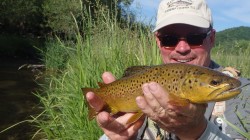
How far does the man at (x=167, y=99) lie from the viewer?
83.7 inches

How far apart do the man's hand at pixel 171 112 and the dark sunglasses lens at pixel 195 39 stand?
3.56 feet

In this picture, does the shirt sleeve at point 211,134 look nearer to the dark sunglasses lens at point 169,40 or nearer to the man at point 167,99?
the man at point 167,99

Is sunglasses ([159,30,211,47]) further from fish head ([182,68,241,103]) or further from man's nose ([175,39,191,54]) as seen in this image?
fish head ([182,68,241,103])

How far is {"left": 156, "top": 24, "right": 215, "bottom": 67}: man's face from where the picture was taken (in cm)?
321

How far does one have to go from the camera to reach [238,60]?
24.5 feet

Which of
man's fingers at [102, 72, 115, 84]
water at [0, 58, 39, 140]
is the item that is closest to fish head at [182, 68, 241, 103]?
man's fingers at [102, 72, 115, 84]

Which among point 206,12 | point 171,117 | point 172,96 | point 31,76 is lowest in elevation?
point 31,76

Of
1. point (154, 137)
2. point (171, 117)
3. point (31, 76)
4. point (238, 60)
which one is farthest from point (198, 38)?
point (31, 76)

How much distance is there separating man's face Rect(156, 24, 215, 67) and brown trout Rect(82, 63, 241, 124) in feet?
2.93

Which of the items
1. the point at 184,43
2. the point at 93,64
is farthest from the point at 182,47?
the point at 93,64

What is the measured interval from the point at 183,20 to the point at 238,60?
467cm

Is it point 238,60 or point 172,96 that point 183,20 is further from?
point 238,60

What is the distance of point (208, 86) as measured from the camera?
2064mm

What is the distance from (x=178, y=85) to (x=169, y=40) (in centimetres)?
120
